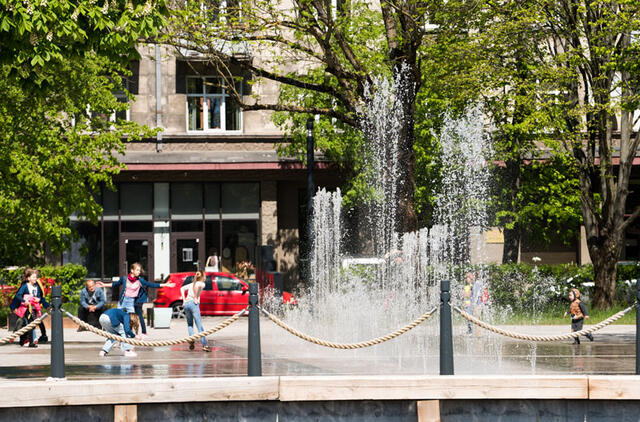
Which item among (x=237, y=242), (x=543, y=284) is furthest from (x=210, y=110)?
(x=543, y=284)

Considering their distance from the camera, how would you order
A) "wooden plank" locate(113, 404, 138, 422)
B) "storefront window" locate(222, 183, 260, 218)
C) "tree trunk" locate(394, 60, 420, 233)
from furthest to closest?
"storefront window" locate(222, 183, 260, 218) < "tree trunk" locate(394, 60, 420, 233) < "wooden plank" locate(113, 404, 138, 422)

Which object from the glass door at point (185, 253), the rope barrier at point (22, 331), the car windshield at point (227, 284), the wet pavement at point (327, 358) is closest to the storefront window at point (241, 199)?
the glass door at point (185, 253)

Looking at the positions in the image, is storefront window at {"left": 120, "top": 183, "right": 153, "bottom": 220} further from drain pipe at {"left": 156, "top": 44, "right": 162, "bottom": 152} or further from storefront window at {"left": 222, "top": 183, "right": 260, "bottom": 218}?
storefront window at {"left": 222, "top": 183, "right": 260, "bottom": 218}

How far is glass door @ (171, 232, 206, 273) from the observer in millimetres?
37656

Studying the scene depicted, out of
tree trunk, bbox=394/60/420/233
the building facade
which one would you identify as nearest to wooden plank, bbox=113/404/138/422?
tree trunk, bbox=394/60/420/233

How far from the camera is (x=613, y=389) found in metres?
10.0

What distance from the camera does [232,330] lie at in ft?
83.6

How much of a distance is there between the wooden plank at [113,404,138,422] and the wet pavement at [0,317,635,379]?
4087mm

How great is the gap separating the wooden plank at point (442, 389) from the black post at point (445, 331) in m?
1.20

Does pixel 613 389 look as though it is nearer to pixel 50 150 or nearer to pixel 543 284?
pixel 50 150

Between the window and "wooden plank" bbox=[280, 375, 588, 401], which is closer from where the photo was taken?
"wooden plank" bbox=[280, 375, 588, 401]

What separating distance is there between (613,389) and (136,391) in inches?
186

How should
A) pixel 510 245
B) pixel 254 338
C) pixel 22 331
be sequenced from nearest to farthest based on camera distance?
pixel 254 338, pixel 22 331, pixel 510 245

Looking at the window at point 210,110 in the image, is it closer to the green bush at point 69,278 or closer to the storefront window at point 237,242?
the storefront window at point 237,242
